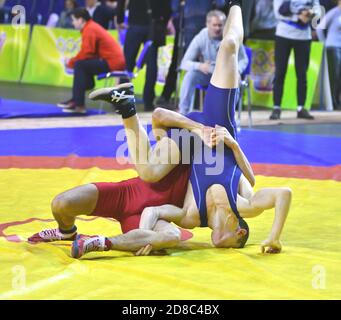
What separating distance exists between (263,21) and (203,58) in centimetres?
190

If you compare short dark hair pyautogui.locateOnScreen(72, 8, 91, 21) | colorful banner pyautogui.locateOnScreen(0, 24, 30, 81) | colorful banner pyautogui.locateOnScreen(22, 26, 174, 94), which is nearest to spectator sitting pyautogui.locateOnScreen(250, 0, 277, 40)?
colorful banner pyautogui.locateOnScreen(22, 26, 174, 94)

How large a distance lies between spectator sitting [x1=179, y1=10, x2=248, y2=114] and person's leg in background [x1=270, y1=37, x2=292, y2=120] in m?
0.91

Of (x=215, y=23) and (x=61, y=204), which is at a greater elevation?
(x=215, y=23)

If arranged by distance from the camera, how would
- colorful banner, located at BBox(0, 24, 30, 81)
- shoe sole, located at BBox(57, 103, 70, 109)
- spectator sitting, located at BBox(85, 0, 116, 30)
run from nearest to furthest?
shoe sole, located at BBox(57, 103, 70, 109) < spectator sitting, located at BBox(85, 0, 116, 30) < colorful banner, located at BBox(0, 24, 30, 81)

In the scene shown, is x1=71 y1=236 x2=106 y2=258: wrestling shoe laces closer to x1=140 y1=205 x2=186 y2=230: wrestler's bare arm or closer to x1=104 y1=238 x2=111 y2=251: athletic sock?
x1=104 y1=238 x2=111 y2=251: athletic sock

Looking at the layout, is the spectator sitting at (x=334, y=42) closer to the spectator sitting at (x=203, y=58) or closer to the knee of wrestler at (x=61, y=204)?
the spectator sitting at (x=203, y=58)

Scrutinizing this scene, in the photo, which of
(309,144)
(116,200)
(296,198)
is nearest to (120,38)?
(309,144)

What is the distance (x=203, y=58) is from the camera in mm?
9109

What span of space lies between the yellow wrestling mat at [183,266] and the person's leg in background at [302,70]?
4.57 m

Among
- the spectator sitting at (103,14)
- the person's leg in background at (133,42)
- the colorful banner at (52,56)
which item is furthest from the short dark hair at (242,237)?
the spectator sitting at (103,14)

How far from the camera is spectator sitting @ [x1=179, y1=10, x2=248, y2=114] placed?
8.84 metres

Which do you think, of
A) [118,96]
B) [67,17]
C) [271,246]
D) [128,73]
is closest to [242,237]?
[271,246]

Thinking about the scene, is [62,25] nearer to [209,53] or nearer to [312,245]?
[209,53]

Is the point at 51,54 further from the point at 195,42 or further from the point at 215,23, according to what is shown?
the point at 215,23
